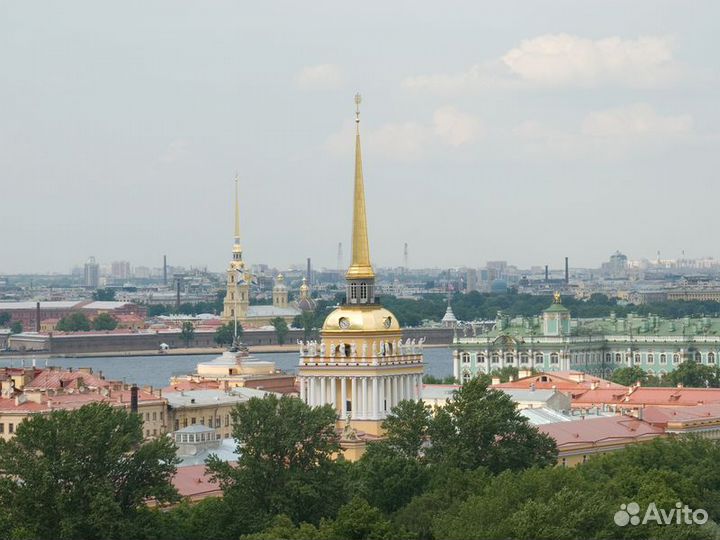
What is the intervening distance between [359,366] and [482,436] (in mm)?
6151

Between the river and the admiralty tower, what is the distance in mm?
41030

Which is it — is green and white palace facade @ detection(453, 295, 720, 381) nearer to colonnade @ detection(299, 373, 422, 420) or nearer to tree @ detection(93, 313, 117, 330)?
colonnade @ detection(299, 373, 422, 420)

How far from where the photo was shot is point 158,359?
129625mm

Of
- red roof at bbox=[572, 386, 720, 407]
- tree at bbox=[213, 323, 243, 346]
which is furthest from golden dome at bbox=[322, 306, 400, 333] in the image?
tree at bbox=[213, 323, 243, 346]

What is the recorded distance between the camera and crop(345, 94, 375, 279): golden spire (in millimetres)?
41144

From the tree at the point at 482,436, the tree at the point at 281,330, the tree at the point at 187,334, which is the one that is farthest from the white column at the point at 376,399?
the tree at the point at 281,330

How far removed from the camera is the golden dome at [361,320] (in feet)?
132

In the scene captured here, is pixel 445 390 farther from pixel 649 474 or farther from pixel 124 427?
pixel 124 427

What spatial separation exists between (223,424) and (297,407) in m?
20.5

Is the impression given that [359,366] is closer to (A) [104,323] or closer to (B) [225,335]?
(B) [225,335]

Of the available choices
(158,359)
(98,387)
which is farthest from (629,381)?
(158,359)

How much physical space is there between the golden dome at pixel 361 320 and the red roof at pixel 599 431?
3.29 meters

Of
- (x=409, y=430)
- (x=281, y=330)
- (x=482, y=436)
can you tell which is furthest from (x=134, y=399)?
(x=281, y=330)

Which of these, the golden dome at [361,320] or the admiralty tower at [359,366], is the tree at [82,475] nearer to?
the admiralty tower at [359,366]
